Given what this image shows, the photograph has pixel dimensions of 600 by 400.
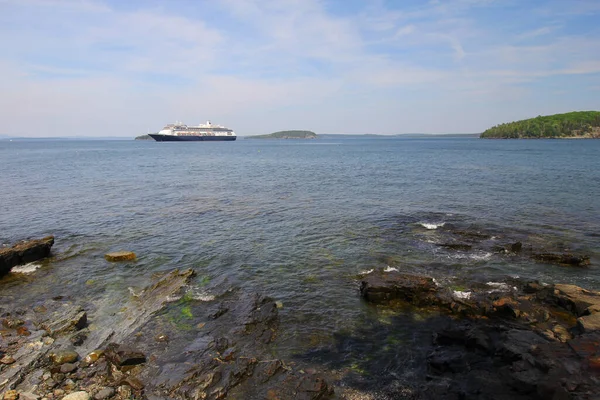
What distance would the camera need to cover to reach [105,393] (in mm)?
11453

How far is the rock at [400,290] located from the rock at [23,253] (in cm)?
2226

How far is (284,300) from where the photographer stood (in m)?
18.6

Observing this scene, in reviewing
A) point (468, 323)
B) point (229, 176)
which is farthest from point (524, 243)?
point (229, 176)

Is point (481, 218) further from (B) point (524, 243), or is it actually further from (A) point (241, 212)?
(A) point (241, 212)

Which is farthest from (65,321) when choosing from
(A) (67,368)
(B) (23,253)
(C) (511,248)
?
(C) (511,248)

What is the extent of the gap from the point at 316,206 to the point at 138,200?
922 inches

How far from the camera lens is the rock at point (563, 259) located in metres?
21.6

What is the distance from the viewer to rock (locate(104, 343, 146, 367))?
1318cm

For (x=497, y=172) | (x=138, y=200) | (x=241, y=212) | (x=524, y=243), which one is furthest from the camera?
(x=497, y=172)

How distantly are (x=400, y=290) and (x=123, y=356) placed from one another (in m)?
13.0

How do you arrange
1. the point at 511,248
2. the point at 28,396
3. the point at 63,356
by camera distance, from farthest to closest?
the point at 511,248
the point at 63,356
the point at 28,396

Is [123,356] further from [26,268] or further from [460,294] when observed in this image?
[460,294]

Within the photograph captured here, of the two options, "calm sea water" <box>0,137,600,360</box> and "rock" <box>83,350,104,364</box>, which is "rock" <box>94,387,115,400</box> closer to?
"rock" <box>83,350,104,364</box>

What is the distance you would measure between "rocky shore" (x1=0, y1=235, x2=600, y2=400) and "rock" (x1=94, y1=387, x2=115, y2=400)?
3cm
